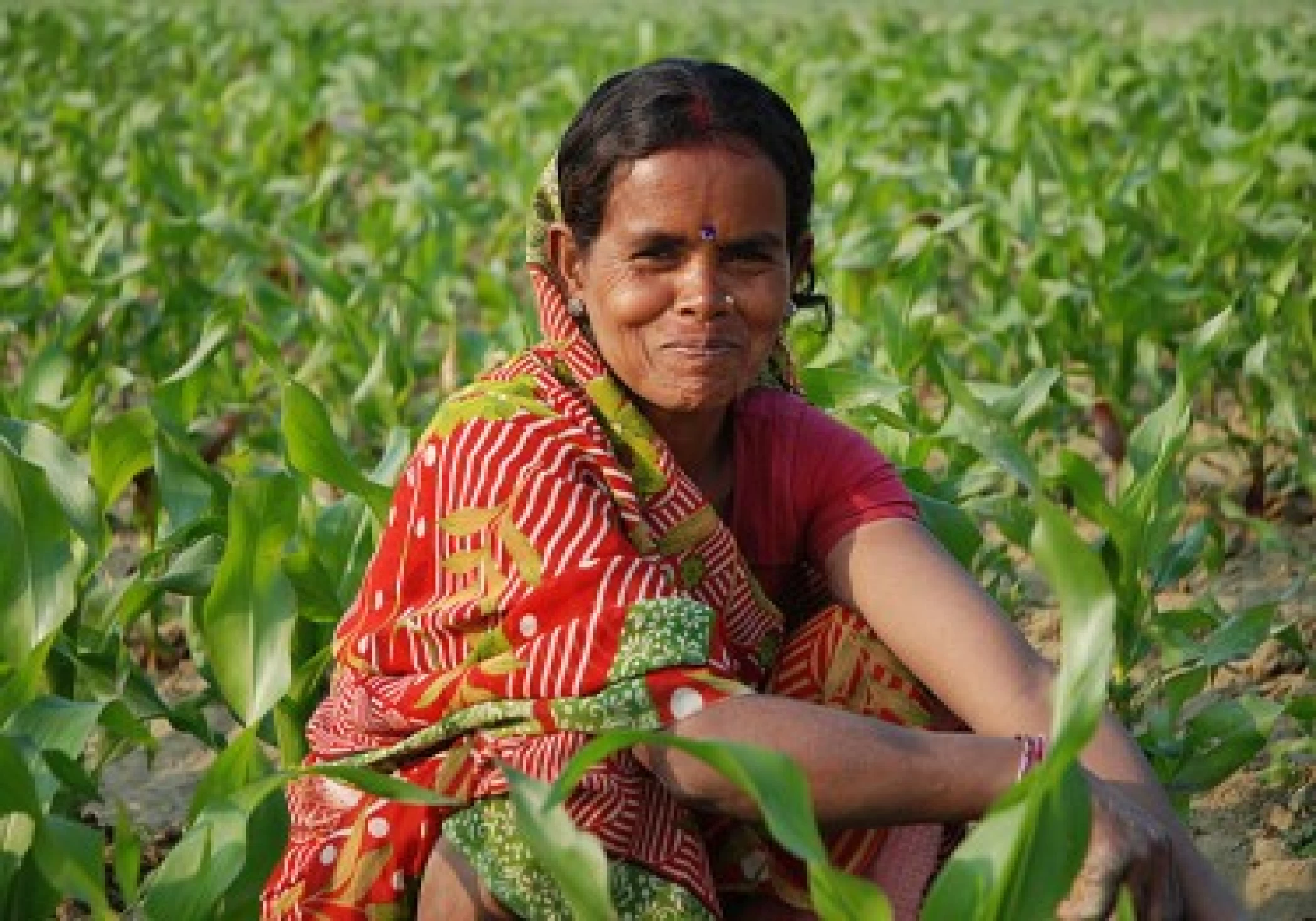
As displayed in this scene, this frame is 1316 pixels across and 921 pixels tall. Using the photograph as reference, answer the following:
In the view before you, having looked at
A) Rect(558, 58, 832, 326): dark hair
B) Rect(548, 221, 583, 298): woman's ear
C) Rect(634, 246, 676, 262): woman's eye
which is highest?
Rect(558, 58, 832, 326): dark hair

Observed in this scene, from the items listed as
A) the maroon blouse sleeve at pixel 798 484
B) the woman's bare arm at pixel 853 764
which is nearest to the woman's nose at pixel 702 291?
the maroon blouse sleeve at pixel 798 484

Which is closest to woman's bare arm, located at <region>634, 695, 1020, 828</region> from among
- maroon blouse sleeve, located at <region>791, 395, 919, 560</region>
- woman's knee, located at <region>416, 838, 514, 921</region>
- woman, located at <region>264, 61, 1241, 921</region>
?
woman, located at <region>264, 61, 1241, 921</region>

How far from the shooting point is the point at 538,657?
85.3 inches

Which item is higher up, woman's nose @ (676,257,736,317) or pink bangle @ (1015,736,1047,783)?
woman's nose @ (676,257,736,317)

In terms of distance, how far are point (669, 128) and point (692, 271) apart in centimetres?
14

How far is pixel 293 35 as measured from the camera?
1340cm

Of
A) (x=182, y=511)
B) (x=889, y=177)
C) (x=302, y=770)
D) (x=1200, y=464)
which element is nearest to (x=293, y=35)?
(x=889, y=177)

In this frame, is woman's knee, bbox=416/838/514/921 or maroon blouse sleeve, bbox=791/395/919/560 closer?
woman's knee, bbox=416/838/514/921

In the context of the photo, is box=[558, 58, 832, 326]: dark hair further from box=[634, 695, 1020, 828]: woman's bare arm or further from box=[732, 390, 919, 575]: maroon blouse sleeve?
box=[634, 695, 1020, 828]: woman's bare arm

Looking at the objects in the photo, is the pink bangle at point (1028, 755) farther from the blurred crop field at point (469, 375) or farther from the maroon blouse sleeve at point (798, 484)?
the maroon blouse sleeve at point (798, 484)

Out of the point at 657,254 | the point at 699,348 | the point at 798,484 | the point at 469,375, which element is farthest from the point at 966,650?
the point at 469,375

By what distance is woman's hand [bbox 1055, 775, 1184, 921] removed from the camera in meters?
1.99

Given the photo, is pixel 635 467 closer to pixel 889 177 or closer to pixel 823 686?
pixel 823 686

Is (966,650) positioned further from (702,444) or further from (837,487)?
(702,444)
